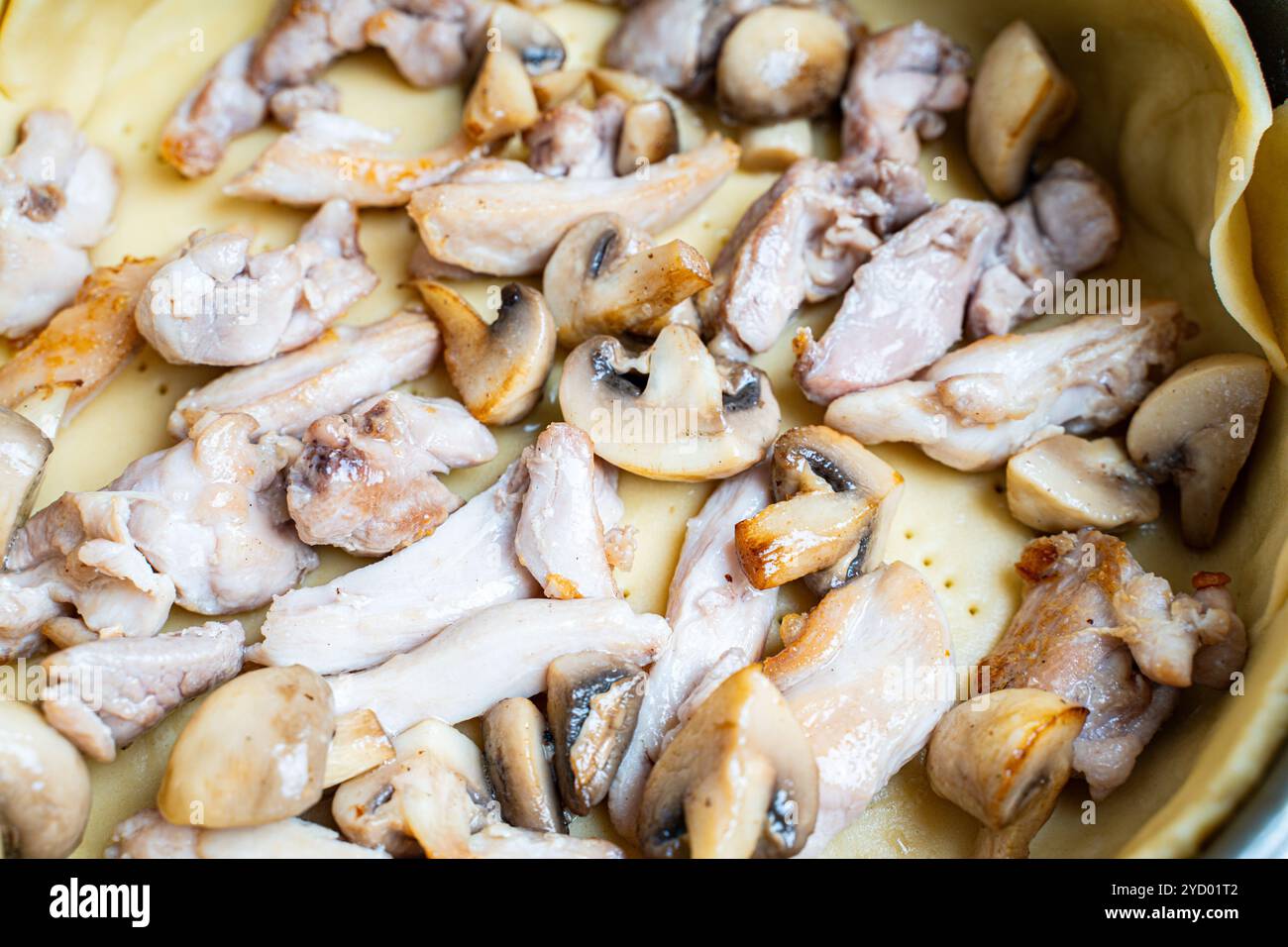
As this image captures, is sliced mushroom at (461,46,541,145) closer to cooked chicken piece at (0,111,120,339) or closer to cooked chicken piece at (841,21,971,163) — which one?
cooked chicken piece at (841,21,971,163)

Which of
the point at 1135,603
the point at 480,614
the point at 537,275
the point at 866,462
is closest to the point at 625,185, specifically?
the point at 537,275

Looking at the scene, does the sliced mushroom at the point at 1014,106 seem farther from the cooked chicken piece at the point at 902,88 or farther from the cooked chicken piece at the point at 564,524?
the cooked chicken piece at the point at 564,524

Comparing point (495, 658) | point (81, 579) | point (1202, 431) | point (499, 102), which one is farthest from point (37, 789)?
point (1202, 431)

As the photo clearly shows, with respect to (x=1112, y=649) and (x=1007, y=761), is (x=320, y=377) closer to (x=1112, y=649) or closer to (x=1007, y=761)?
(x=1007, y=761)

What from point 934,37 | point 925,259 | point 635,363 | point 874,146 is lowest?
point 635,363

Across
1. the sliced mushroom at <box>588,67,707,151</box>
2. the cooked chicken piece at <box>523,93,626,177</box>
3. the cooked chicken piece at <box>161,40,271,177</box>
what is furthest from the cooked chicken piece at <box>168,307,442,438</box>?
the sliced mushroom at <box>588,67,707,151</box>

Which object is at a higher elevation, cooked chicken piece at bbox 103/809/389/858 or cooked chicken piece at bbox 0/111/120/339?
cooked chicken piece at bbox 0/111/120/339
